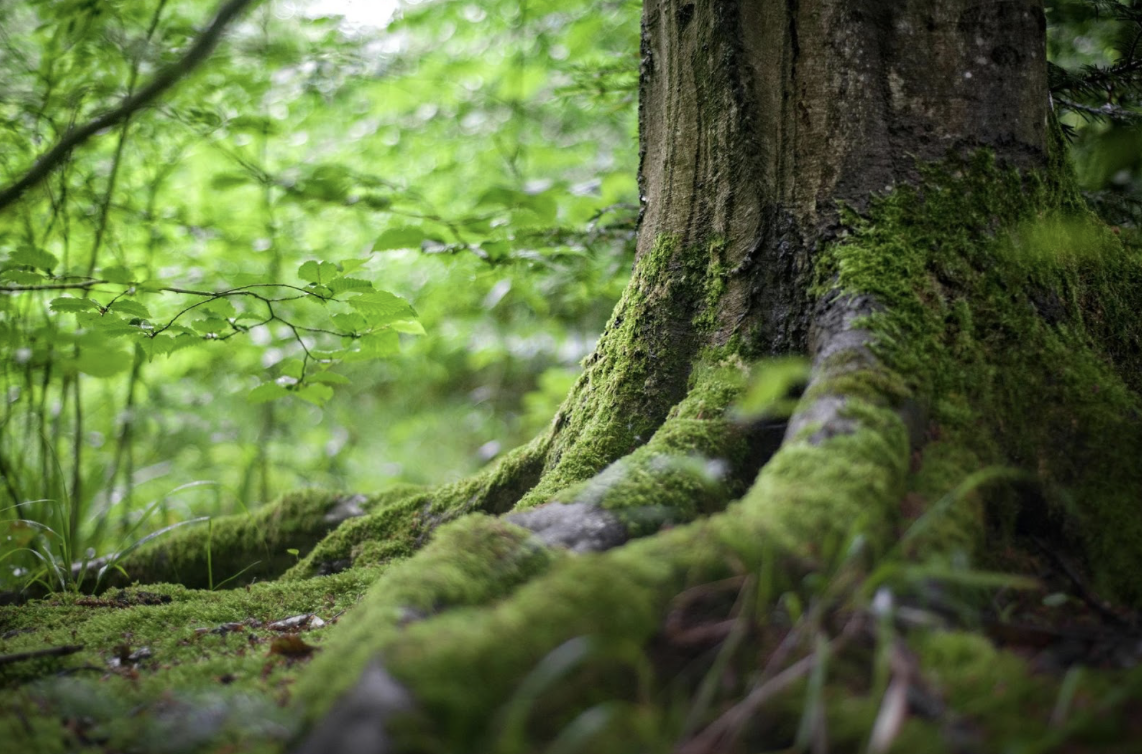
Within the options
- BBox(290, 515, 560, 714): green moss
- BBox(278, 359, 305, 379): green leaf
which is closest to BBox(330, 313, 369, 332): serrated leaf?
BBox(278, 359, 305, 379): green leaf

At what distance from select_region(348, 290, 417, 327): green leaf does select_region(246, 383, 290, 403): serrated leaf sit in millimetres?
540

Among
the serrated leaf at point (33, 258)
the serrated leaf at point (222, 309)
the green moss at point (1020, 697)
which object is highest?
the serrated leaf at point (33, 258)

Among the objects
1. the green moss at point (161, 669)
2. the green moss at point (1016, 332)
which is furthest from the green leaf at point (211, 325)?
the green moss at point (1016, 332)

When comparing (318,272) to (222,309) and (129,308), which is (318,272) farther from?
(129,308)

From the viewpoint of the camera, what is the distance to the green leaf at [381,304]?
85.3 inches

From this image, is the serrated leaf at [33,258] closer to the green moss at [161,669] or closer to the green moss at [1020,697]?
the green moss at [161,669]

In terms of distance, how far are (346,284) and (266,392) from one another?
0.67 m

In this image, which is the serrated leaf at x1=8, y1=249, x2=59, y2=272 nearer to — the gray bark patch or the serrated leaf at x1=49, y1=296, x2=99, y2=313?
the serrated leaf at x1=49, y1=296, x2=99, y2=313

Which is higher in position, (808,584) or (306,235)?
(306,235)

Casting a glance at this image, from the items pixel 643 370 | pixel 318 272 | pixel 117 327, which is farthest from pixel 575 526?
pixel 117 327

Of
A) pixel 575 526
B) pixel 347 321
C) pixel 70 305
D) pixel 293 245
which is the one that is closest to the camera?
pixel 575 526

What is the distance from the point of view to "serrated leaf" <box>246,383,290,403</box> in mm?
2447

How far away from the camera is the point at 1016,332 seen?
173 centimetres

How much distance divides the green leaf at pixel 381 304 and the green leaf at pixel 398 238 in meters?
0.27
